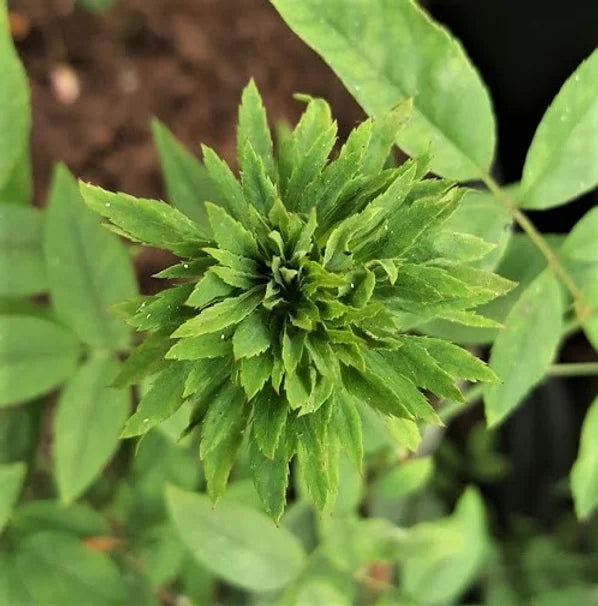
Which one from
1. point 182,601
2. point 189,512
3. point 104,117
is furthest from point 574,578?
point 104,117

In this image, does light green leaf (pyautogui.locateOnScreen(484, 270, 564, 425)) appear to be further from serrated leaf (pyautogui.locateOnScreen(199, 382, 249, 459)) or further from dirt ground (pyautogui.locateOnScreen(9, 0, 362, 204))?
dirt ground (pyautogui.locateOnScreen(9, 0, 362, 204))

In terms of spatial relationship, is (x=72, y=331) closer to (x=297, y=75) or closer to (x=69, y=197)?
(x=69, y=197)

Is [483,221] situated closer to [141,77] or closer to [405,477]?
[405,477]

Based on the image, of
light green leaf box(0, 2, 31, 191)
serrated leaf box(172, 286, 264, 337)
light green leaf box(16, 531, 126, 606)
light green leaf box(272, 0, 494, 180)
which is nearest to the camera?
serrated leaf box(172, 286, 264, 337)

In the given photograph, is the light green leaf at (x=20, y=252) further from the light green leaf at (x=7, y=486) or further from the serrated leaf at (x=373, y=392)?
the serrated leaf at (x=373, y=392)

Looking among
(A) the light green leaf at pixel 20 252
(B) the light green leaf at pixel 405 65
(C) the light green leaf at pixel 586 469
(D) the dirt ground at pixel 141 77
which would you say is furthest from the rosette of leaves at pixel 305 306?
(D) the dirt ground at pixel 141 77

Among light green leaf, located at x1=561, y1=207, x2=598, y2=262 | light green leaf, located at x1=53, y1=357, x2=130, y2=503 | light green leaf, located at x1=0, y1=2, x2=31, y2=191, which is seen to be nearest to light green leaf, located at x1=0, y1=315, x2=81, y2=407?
light green leaf, located at x1=53, y1=357, x2=130, y2=503
